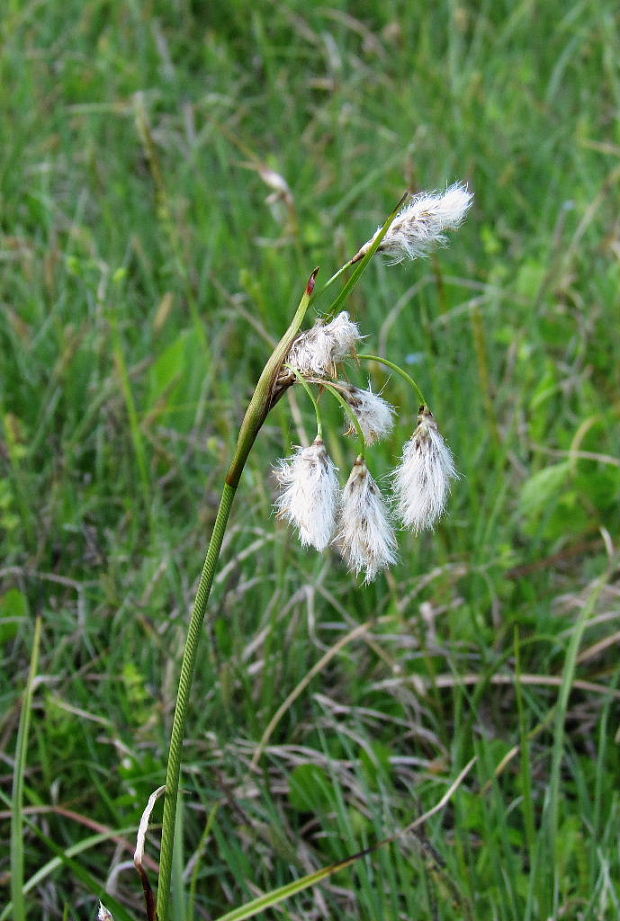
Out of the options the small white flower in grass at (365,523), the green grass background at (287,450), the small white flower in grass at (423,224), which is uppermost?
the small white flower in grass at (423,224)

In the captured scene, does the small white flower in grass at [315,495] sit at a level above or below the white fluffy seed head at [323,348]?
below

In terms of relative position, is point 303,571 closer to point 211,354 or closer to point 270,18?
point 211,354

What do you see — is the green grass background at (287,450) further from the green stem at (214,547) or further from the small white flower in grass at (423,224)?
the small white flower in grass at (423,224)

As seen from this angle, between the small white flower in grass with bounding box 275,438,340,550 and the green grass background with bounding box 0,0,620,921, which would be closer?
the small white flower in grass with bounding box 275,438,340,550

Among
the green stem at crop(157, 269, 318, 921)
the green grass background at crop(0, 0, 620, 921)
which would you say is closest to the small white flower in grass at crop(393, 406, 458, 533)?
the green stem at crop(157, 269, 318, 921)

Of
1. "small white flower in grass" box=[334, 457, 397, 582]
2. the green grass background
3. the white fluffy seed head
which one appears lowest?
the green grass background

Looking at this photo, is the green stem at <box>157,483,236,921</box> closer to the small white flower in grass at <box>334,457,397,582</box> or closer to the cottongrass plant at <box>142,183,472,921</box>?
the cottongrass plant at <box>142,183,472,921</box>

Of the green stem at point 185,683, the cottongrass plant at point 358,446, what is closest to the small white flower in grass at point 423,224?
the cottongrass plant at point 358,446
